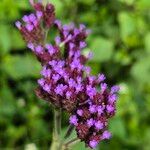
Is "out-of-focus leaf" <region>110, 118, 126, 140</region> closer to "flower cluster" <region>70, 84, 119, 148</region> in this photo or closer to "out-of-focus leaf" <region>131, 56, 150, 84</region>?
"out-of-focus leaf" <region>131, 56, 150, 84</region>

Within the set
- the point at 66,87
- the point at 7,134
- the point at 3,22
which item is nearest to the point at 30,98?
the point at 7,134

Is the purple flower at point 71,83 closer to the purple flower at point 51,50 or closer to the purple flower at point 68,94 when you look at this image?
the purple flower at point 68,94

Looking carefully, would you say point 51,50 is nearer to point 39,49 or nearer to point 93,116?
point 39,49

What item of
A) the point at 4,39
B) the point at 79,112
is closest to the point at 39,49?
the point at 79,112

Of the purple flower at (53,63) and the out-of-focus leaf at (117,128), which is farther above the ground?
the out-of-focus leaf at (117,128)

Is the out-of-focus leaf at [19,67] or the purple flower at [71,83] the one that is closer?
the purple flower at [71,83]

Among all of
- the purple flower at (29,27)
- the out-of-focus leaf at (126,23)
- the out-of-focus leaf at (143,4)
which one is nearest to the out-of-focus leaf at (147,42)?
the out-of-focus leaf at (126,23)

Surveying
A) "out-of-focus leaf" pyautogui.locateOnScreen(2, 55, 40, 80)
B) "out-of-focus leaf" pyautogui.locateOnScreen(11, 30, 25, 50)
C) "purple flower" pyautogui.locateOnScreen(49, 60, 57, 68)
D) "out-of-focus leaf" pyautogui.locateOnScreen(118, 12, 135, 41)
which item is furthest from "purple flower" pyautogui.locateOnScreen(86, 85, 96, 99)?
"out-of-focus leaf" pyautogui.locateOnScreen(11, 30, 25, 50)
